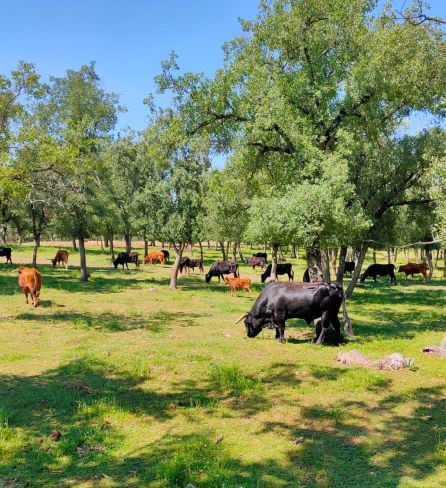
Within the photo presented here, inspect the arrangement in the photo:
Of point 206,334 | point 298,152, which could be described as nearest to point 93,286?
point 206,334

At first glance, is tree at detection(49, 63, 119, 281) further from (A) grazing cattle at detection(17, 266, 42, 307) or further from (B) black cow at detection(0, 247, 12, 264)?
(B) black cow at detection(0, 247, 12, 264)

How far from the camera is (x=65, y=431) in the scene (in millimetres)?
8008

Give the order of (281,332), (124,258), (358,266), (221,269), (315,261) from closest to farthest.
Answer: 1. (281,332)
2. (315,261)
3. (358,266)
4. (221,269)
5. (124,258)

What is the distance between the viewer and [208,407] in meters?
9.30

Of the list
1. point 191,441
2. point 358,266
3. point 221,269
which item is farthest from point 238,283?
point 191,441

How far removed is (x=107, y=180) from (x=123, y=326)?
33937 millimetres

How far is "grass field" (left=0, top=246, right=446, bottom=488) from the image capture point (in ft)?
21.9

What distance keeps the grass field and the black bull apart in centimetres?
56

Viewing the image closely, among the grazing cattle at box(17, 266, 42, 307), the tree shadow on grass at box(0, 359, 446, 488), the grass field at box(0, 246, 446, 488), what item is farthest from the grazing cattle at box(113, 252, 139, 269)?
the tree shadow on grass at box(0, 359, 446, 488)

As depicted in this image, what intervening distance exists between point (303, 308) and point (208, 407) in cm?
677

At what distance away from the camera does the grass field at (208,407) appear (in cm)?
667

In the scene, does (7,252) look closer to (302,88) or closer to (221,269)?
(221,269)

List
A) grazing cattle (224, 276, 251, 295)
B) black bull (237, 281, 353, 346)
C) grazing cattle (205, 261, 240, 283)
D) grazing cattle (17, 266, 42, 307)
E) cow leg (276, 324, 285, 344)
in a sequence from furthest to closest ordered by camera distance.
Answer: grazing cattle (205, 261, 240, 283) < grazing cattle (224, 276, 251, 295) < grazing cattle (17, 266, 42, 307) < cow leg (276, 324, 285, 344) < black bull (237, 281, 353, 346)

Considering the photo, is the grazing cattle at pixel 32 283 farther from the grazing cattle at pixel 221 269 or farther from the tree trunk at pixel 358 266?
the tree trunk at pixel 358 266
